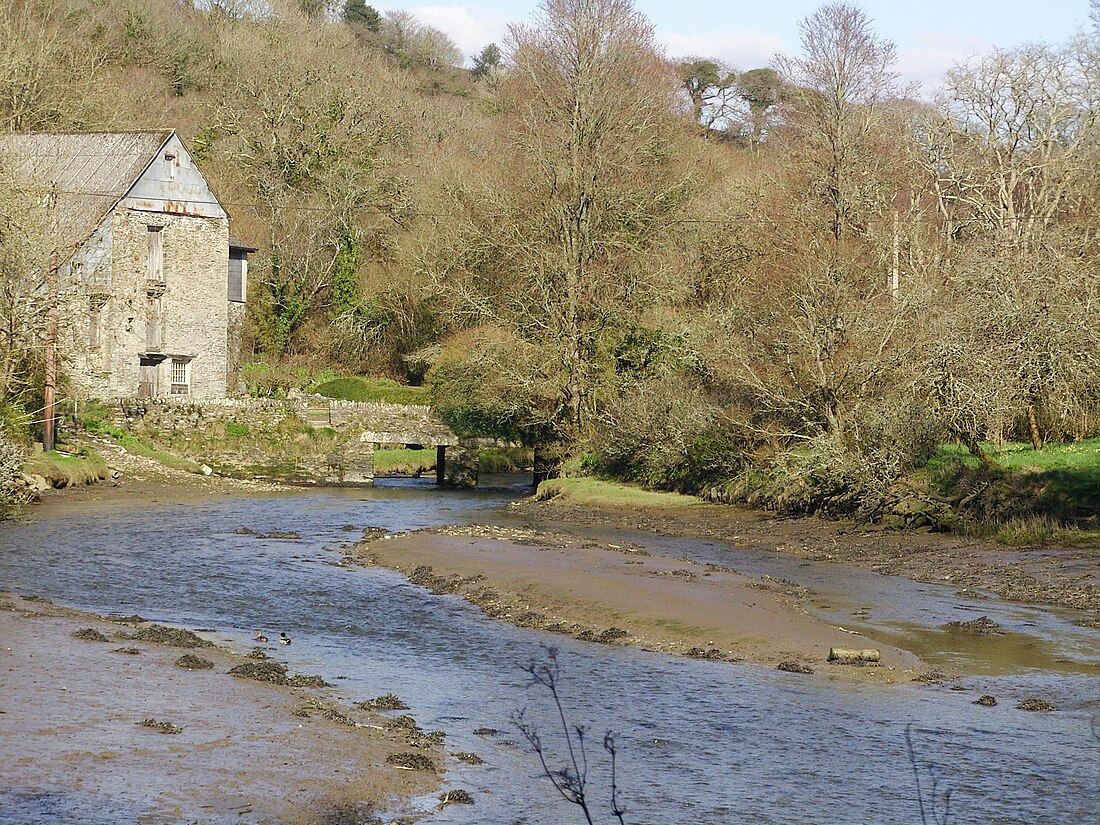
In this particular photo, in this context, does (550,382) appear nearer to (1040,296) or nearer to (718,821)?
(1040,296)

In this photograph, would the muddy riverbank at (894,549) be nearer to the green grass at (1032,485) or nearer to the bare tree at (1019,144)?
the green grass at (1032,485)

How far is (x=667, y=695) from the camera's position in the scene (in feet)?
48.2

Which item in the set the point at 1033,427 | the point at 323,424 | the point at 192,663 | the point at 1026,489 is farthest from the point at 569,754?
the point at 323,424

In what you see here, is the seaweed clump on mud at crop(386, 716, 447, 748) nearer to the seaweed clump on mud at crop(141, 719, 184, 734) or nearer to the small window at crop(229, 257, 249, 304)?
the seaweed clump on mud at crop(141, 719, 184, 734)

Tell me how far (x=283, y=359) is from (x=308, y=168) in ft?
39.4

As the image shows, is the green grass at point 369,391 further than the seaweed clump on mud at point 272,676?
Yes

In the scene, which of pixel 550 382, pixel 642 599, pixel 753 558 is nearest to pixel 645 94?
pixel 550 382

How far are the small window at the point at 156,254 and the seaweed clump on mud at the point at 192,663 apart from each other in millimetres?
37381

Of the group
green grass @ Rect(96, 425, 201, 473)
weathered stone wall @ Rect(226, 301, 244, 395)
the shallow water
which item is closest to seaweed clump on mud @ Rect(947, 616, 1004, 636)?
the shallow water

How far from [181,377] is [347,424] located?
7737 mm

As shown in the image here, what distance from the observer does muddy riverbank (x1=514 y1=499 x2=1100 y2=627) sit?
Result: 72.7 ft

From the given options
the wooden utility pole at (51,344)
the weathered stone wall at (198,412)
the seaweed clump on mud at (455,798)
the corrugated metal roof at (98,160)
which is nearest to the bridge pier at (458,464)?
the weathered stone wall at (198,412)

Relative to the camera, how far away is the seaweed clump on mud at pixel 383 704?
529 inches

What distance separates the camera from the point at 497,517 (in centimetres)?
3506
